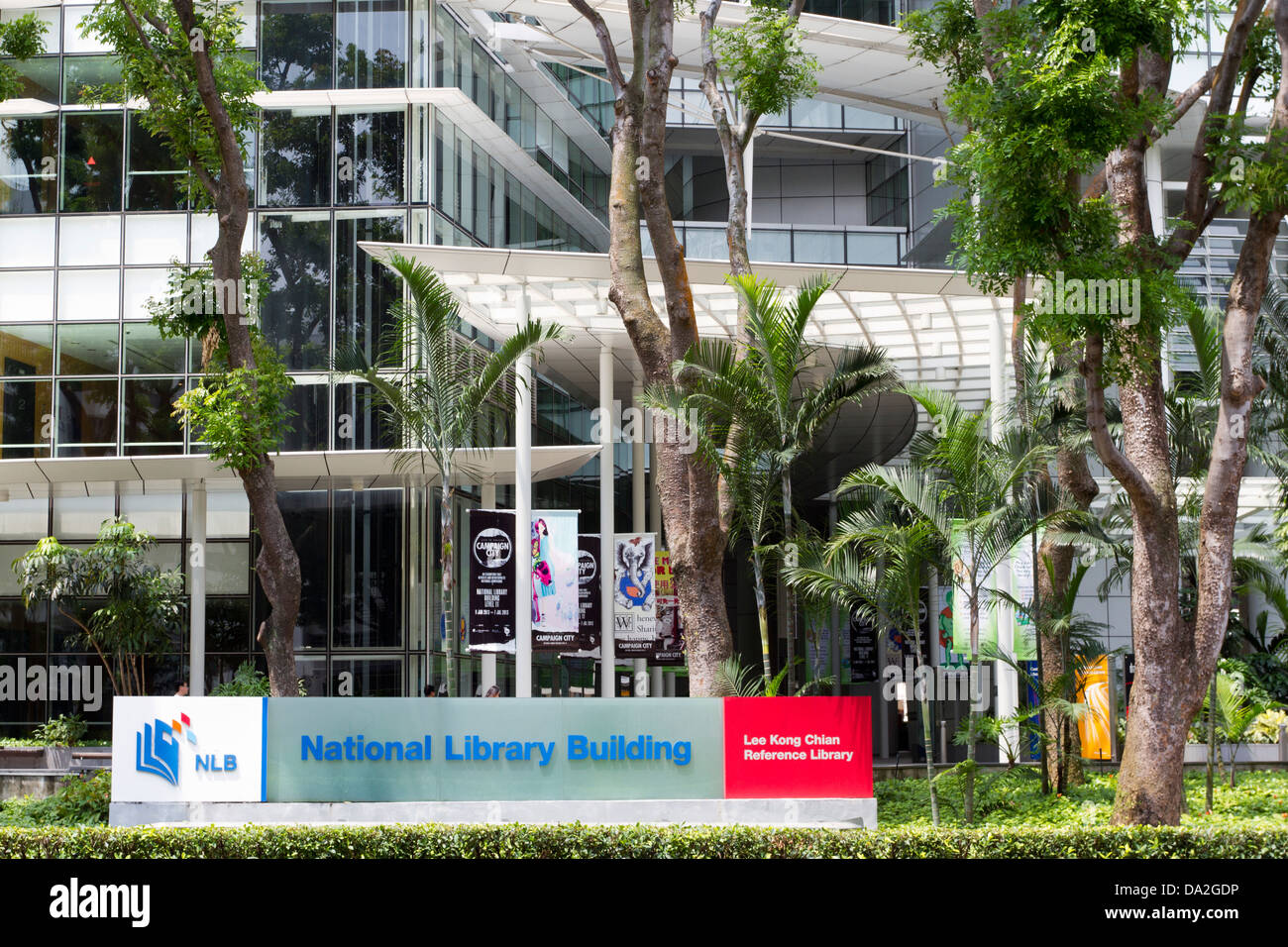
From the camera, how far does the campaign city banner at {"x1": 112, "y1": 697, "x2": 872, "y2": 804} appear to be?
12414mm

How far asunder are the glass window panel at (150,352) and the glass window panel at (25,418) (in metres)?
1.51

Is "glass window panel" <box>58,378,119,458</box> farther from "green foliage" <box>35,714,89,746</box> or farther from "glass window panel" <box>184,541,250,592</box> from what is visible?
"green foliage" <box>35,714,89,746</box>

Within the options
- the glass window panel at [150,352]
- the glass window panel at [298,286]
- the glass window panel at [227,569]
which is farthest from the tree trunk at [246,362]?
the glass window panel at [227,569]

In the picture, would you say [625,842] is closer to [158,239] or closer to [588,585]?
[588,585]

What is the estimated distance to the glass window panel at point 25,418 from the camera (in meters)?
22.8

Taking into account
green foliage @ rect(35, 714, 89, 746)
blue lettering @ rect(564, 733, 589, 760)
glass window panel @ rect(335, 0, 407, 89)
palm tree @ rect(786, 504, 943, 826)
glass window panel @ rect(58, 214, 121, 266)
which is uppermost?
glass window panel @ rect(335, 0, 407, 89)

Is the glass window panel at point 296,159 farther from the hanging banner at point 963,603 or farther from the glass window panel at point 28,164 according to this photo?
the hanging banner at point 963,603

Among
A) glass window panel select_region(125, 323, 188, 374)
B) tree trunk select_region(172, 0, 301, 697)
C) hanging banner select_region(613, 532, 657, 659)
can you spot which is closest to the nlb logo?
tree trunk select_region(172, 0, 301, 697)

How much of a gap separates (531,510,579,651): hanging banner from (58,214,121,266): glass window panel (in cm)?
1057

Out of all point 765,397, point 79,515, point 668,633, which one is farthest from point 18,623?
point 765,397

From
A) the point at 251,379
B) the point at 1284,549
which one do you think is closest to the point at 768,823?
the point at 251,379
